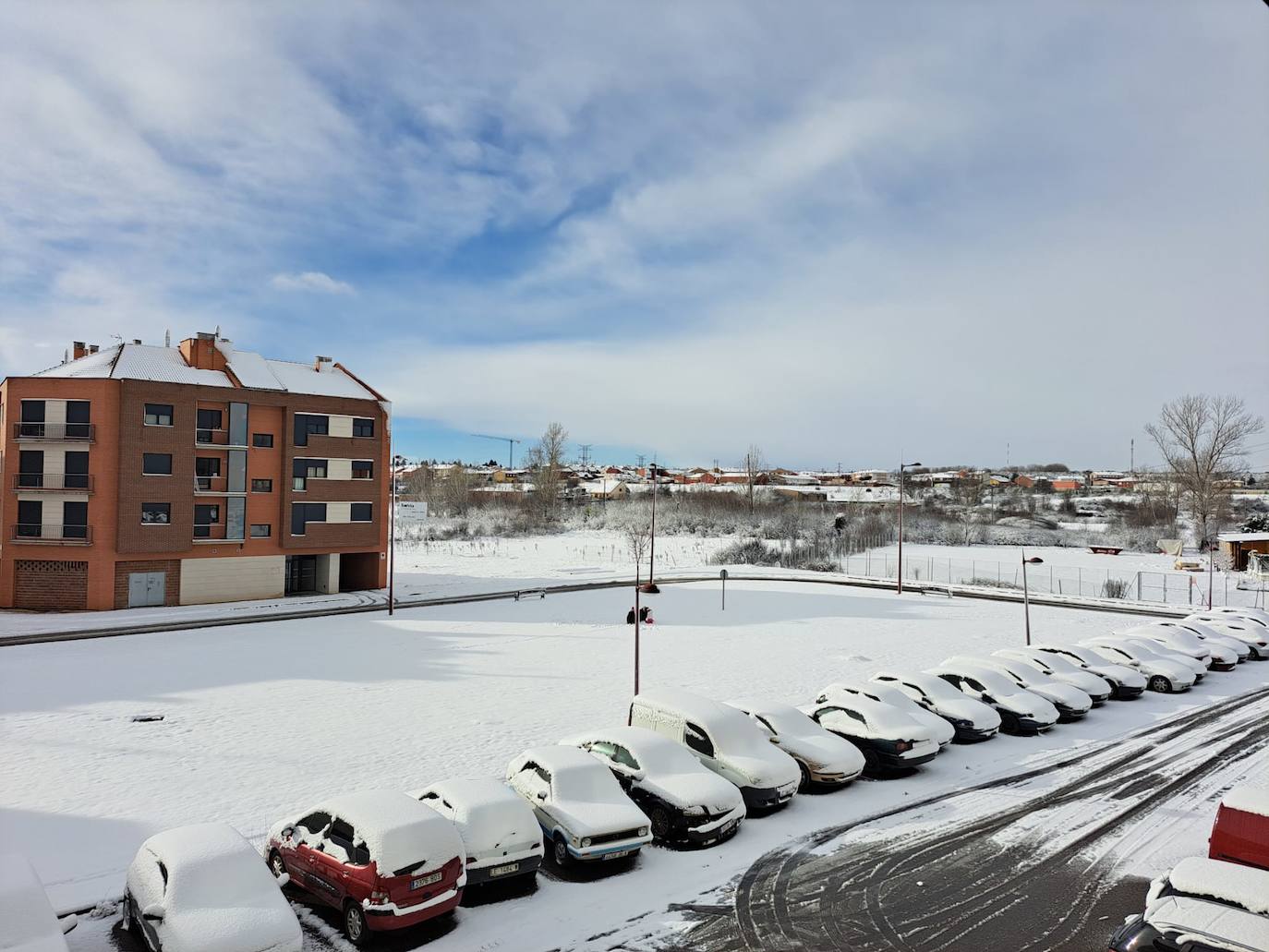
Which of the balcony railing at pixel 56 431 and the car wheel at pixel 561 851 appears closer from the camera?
the car wheel at pixel 561 851

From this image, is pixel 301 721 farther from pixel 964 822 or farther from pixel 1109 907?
pixel 1109 907

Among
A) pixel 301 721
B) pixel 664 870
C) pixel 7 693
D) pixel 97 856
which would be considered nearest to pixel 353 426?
pixel 7 693

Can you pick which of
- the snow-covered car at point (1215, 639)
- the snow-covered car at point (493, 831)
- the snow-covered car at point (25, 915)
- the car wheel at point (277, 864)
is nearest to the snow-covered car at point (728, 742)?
the snow-covered car at point (493, 831)

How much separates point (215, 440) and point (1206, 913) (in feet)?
150

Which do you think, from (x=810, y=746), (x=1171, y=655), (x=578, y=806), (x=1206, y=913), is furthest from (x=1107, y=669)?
(x=578, y=806)

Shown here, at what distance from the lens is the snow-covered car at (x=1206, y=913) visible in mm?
8055

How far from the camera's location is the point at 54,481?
39312mm

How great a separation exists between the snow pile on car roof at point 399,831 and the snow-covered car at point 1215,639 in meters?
28.4

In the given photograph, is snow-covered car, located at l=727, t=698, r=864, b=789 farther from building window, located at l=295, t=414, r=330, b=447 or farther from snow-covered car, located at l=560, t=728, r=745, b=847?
building window, located at l=295, t=414, r=330, b=447

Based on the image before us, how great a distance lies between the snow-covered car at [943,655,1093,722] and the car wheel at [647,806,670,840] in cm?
1181

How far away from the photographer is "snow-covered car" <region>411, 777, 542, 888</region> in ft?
34.8

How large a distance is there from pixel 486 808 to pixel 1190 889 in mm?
8887

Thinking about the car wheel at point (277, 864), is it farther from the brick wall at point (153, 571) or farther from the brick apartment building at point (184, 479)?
the brick wall at point (153, 571)

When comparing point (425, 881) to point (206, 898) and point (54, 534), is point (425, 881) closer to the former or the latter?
point (206, 898)
